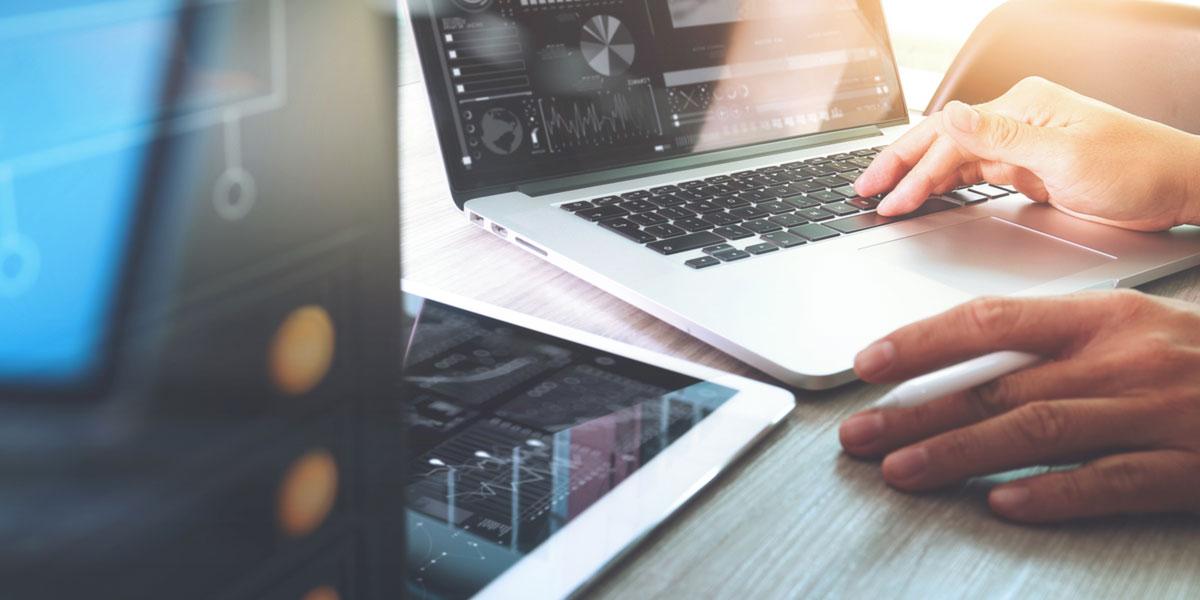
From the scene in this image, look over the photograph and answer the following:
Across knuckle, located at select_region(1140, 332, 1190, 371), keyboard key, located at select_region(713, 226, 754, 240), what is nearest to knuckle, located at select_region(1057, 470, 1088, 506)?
knuckle, located at select_region(1140, 332, 1190, 371)

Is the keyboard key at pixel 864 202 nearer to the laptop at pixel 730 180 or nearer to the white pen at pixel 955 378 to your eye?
the laptop at pixel 730 180

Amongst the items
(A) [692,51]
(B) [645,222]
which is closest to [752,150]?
(A) [692,51]

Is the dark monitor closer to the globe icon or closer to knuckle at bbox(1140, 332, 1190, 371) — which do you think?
knuckle at bbox(1140, 332, 1190, 371)

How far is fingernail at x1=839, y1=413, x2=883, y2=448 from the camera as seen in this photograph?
574 mm

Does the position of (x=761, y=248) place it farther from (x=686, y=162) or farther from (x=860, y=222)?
(x=686, y=162)

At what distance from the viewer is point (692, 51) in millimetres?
1090

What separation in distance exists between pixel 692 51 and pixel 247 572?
89cm

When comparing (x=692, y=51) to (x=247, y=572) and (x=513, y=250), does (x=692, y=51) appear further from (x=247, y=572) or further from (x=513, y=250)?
(x=247, y=572)

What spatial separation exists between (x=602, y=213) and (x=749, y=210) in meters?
0.14

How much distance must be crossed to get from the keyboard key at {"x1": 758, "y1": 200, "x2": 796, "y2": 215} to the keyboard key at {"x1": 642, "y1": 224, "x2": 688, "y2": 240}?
0.36ft

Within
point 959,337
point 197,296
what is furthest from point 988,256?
point 197,296

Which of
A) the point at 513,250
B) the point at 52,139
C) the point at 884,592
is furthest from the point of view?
the point at 513,250

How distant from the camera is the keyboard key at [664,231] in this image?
2.80ft

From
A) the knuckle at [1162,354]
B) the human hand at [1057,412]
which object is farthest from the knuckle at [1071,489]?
the knuckle at [1162,354]
